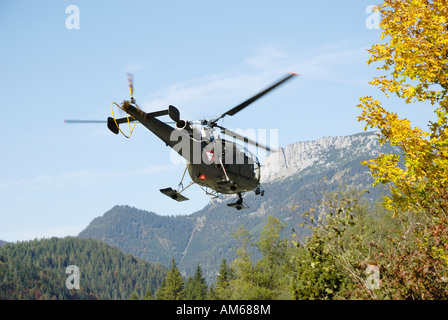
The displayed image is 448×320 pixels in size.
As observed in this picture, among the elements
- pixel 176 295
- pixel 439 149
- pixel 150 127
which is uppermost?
pixel 150 127

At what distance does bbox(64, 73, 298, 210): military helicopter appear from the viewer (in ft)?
66.9

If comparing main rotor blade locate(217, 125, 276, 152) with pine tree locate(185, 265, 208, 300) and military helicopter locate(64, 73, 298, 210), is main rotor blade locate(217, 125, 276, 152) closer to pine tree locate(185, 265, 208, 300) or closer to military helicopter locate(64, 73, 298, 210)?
military helicopter locate(64, 73, 298, 210)

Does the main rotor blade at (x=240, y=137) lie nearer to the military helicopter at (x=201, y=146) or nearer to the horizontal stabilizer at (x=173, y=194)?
the military helicopter at (x=201, y=146)

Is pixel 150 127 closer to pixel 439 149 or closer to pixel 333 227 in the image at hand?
pixel 333 227

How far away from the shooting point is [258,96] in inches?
805

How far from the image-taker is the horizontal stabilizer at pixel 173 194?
21.9 m

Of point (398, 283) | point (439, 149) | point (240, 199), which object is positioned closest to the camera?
point (398, 283)

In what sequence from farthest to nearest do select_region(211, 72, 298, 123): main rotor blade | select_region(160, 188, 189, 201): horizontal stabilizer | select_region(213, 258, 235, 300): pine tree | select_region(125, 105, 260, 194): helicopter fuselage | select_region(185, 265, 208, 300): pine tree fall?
select_region(185, 265, 208, 300): pine tree
select_region(213, 258, 235, 300): pine tree
select_region(160, 188, 189, 201): horizontal stabilizer
select_region(125, 105, 260, 194): helicopter fuselage
select_region(211, 72, 298, 123): main rotor blade

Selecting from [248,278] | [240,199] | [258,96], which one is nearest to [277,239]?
[248,278]

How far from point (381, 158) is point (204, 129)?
35.6 ft

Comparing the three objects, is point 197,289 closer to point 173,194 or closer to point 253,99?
point 173,194

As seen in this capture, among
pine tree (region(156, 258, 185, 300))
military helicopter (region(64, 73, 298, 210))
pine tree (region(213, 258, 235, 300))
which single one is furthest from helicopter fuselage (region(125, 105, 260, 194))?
pine tree (region(156, 258, 185, 300))

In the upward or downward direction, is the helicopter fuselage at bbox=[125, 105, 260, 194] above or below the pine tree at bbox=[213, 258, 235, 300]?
above

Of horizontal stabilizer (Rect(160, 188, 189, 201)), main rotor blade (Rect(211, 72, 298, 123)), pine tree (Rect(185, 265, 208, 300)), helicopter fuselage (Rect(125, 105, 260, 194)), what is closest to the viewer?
main rotor blade (Rect(211, 72, 298, 123))
